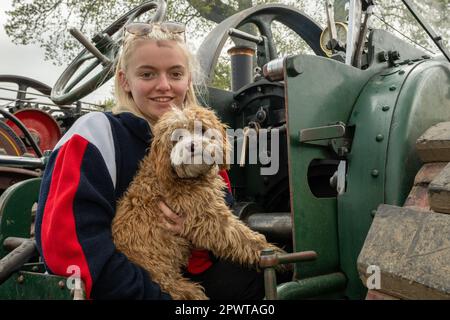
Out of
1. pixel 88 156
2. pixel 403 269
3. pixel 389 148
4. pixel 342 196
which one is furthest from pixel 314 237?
pixel 88 156

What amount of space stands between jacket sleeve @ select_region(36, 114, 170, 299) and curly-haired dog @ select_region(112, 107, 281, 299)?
5 centimetres

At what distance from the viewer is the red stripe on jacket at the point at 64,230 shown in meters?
1.12

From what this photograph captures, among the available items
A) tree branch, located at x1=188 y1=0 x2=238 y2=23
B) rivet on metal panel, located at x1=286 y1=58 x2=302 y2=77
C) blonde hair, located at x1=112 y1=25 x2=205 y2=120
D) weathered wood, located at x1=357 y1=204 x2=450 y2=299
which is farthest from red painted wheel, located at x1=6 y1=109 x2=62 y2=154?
tree branch, located at x1=188 y1=0 x2=238 y2=23

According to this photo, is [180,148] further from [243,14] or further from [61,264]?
[243,14]

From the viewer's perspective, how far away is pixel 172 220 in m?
1.29

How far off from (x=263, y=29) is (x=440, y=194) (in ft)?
5.85

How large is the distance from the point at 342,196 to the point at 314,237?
149 millimetres

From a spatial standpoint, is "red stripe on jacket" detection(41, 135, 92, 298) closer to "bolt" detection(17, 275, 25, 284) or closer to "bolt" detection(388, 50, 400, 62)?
"bolt" detection(17, 275, 25, 284)

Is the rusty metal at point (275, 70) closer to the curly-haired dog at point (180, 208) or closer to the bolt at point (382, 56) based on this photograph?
the curly-haired dog at point (180, 208)

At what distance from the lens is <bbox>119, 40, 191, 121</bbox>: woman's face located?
4.56 feet

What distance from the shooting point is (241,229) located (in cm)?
136

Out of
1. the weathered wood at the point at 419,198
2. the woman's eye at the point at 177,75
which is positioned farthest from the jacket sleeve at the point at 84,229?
the weathered wood at the point at 419,198

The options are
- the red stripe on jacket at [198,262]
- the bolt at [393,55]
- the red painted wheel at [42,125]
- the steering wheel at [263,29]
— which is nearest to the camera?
the red stripe on jacket at [198,262]

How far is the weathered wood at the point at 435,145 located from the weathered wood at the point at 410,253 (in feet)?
0.76
